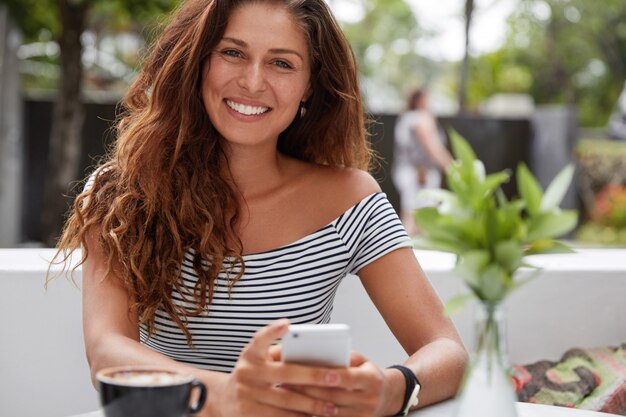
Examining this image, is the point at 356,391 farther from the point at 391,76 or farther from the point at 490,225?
the point at 391,76

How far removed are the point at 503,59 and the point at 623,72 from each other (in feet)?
11.5

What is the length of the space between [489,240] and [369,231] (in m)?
0.99

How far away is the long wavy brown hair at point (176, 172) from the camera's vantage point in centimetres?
207

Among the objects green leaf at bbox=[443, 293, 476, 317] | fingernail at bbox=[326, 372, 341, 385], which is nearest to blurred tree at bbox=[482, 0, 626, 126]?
fingernail at bbox=[326, 372, 341, 385]

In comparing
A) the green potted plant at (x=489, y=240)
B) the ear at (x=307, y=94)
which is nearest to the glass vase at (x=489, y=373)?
the green potted plant at (x=489, y=240)

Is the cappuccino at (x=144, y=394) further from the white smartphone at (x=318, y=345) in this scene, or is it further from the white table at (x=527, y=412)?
the white table at (x=527, y=412)

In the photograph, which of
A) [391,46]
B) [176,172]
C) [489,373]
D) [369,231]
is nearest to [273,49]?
[176,172]

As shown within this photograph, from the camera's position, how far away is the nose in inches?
82.4

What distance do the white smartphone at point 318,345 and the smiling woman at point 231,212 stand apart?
569 mm

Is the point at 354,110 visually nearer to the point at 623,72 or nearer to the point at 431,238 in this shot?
the point at 431,238

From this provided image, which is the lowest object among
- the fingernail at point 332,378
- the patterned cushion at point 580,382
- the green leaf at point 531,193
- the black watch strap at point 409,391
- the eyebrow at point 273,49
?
the patterned cushion at point 580,382

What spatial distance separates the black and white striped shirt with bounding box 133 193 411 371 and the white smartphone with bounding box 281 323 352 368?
724 mm

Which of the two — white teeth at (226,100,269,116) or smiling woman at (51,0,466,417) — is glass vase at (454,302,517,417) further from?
white teeth at (226,100,269,116)

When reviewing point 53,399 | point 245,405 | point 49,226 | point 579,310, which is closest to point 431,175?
point 49,226
